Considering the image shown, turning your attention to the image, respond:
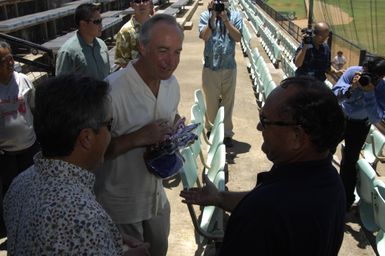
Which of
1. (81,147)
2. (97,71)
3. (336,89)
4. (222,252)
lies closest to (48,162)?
(81,147)

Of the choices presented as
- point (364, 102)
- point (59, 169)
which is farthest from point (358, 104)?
point (59, 169)

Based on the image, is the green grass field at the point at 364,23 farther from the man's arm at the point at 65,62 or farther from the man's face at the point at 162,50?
the man's face at the point at 162,50

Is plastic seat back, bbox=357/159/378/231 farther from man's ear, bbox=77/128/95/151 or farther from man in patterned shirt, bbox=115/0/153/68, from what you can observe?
man in patterned shirt, bbox=115/0/153/68

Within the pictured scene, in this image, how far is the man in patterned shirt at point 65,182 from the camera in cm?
127

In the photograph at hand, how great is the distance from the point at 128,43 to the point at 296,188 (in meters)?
3.66

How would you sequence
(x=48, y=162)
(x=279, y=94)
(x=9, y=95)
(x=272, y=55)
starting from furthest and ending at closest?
1. (x=272, y=55)
2. (x=9, y=95)
3. (x=279, y=94)
4. (x=48, y=162)

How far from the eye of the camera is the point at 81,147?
1425 millimetres

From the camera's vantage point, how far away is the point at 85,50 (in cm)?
389

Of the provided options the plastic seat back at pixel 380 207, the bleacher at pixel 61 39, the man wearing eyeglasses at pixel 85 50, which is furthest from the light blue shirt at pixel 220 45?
the bleacher at pixel 61 39

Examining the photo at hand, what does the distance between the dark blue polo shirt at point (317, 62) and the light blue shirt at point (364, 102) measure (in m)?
1.37

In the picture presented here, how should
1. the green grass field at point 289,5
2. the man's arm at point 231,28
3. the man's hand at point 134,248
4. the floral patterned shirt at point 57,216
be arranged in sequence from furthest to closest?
the green grass field at point 289,5
the man's arm at point 231,28
the man's hand at point 134,248
the floral patterned shirt at point 57,216

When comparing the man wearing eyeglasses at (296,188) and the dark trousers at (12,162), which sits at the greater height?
the man wearing eyeglasses at (296,188)

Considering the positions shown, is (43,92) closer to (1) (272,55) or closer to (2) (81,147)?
(2) (81,147)

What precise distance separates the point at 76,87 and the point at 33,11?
39.9 feet
